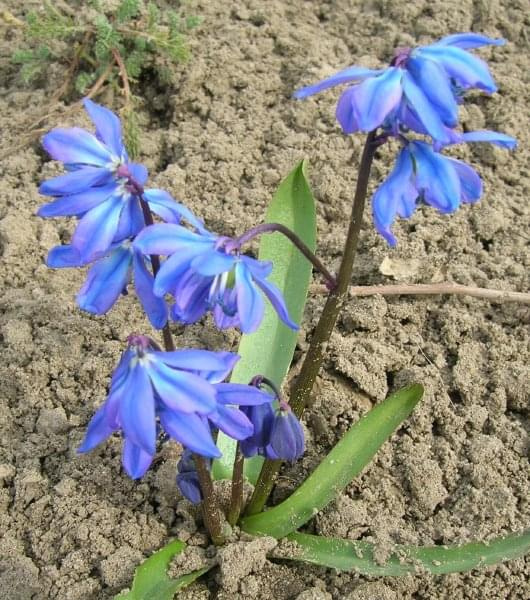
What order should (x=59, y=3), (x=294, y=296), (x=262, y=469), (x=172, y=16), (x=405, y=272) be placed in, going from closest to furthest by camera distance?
1. (x=262, y=469)
2. (x=294, y=296)
3. (x=405, y=272)
4. (x=172, y=16)
5. (x=59, y=3)

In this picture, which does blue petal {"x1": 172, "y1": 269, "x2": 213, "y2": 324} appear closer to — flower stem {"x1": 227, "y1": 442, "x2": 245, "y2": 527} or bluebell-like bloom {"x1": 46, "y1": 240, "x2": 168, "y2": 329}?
bluebell-like bloom {"x1": 46, "y1": 240, "x2": 168, "y2": 329}

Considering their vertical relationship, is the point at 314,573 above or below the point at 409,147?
below

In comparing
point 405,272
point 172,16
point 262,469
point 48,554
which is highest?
point 172,16

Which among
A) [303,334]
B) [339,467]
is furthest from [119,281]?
[303,334]

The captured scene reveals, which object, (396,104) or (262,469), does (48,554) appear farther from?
(396,104)

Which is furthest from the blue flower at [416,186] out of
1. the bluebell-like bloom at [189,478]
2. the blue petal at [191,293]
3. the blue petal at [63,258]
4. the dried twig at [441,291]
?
the dried twig at [441,291]

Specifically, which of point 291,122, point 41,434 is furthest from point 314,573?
point 291,122

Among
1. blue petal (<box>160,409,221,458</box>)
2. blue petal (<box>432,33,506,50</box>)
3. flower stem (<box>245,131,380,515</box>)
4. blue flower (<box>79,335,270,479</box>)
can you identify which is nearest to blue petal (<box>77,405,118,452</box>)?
blue flower (<box>79,335,270,479</box>)
